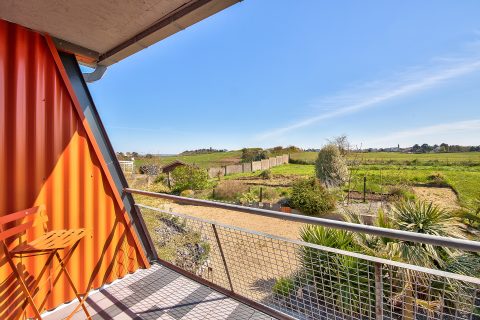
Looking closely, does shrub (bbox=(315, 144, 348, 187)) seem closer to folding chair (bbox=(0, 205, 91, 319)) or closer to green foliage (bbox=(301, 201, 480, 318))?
green foliage (bbox=(301, 201, 480, 318))

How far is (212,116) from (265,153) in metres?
7.46

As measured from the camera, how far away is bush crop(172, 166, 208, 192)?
1219cm

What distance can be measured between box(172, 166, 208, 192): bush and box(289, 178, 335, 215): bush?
211 inches

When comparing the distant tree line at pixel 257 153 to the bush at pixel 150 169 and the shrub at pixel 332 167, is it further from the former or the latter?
the shrub at pixel 332 167

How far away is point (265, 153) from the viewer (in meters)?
24.9

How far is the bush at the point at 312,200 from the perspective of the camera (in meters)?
8.20

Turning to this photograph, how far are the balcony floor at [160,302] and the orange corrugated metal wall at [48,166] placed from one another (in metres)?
0.17

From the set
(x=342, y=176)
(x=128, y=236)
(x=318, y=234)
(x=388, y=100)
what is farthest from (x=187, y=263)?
(x=388, y=100)

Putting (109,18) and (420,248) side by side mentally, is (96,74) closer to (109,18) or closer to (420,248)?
(109,18)

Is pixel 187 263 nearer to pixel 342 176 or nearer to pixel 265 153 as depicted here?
pixel 342 176

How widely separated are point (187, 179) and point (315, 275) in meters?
9.94

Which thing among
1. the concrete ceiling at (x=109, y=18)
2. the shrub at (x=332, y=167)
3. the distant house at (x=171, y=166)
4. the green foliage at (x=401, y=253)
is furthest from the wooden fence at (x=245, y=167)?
the concrete ceiling at (x=109, y=18)

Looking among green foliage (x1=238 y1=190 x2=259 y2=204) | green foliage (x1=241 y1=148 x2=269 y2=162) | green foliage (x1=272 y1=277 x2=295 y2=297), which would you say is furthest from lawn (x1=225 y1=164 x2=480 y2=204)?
green foliage (x1=241 y1=148 x2=269 y2=162)

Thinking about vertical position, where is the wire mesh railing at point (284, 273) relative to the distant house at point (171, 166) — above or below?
below
